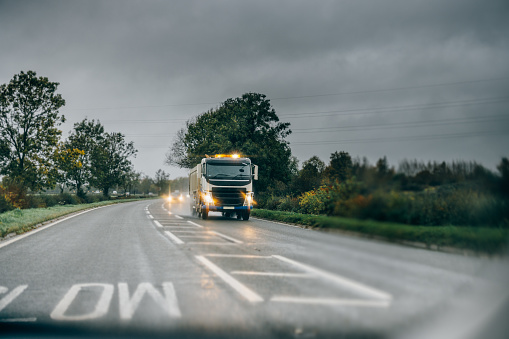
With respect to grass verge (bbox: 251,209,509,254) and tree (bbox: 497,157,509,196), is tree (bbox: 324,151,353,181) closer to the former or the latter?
grass verge (bbox: 251,209,509,254)

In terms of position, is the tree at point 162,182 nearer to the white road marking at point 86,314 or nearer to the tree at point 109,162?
the tree at point 109,162

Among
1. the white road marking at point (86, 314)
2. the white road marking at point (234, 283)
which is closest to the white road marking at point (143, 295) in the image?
the white road marking at point (86, 314)

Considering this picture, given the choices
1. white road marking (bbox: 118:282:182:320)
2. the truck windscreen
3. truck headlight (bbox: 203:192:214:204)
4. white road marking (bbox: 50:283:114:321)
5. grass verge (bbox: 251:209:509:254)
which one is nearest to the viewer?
grass verge (bbox: 251:209:509:254)

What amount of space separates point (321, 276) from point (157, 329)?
252cm

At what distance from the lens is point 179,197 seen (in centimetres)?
8862

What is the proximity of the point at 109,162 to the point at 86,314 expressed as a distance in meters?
76.1

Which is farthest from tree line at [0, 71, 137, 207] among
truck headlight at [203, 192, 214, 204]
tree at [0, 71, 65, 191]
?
truck headlight at [203, 192, 214, 204]

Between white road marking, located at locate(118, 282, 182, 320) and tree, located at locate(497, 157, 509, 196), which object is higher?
tree, located at locate(497, 157, 509, 196)

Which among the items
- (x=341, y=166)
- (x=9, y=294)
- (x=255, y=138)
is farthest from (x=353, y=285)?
(x=255, y=138)

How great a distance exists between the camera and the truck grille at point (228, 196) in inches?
896

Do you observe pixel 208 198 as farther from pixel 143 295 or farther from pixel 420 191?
pixel 420 191

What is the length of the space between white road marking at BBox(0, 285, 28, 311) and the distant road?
0.08ft

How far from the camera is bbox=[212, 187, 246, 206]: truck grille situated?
22.8 meters

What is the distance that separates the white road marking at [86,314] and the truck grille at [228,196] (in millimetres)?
16537
